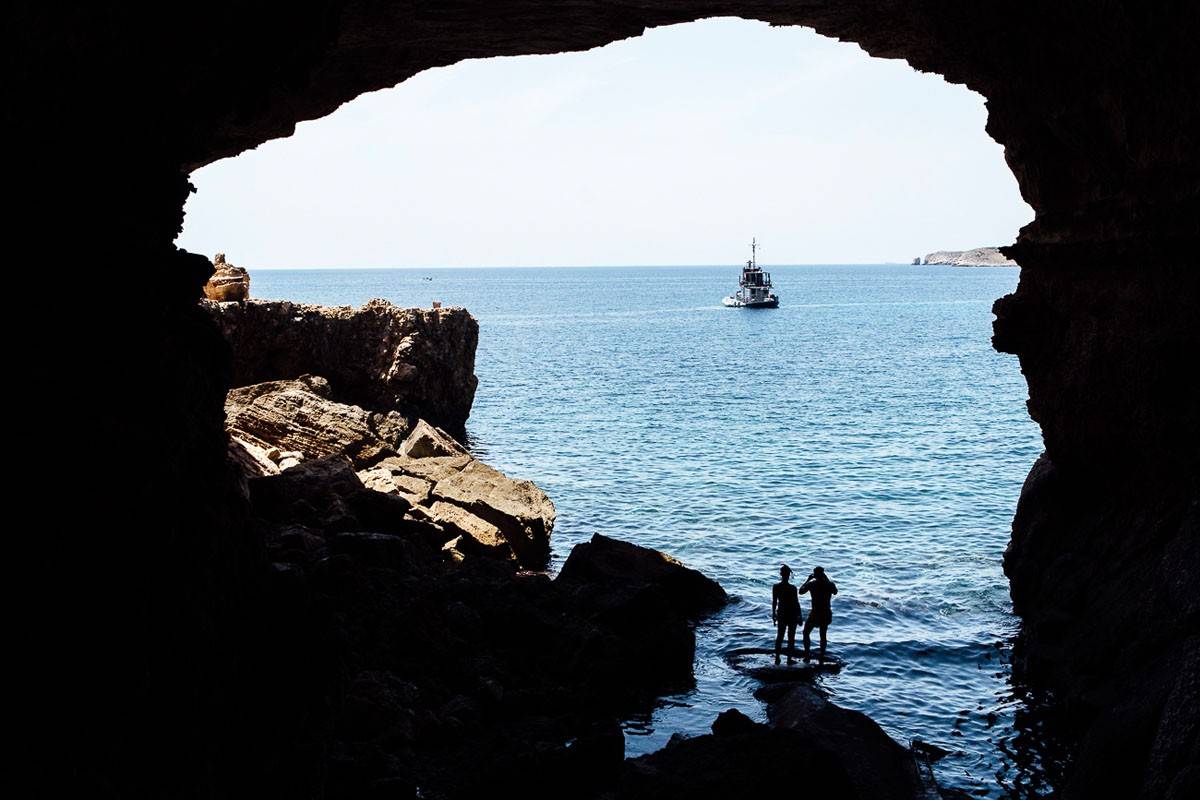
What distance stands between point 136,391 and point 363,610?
10072 millimetres

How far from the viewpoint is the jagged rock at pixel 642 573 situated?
23.4 m

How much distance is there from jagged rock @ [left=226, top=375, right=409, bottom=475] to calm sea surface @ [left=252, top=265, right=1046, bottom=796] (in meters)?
7.06

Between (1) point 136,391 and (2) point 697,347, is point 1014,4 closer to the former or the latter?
(1) point 136,391

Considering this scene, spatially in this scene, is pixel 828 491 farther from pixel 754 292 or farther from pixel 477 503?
pixel 754 292

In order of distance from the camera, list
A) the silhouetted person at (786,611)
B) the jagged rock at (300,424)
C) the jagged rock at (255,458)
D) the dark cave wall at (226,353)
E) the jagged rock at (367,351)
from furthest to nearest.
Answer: the jagged rock at (367,351)
the jagged rock at (300,424)
the jagged rock at (255,458)
the silhouetted person at (786,611)
the dark cave wall at (226,353)

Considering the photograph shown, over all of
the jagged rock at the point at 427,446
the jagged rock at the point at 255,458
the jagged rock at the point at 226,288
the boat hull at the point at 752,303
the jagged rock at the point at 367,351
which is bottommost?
the jagged rock at the point at 427,446

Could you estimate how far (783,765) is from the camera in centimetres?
1291

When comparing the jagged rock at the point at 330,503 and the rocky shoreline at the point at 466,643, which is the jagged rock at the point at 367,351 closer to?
the rocky shoreline at the point at 466,643

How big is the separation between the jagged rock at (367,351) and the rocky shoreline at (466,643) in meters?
7.37

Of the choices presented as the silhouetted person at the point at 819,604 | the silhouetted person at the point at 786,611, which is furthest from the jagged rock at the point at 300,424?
the silhouetted person at the point at 819,604

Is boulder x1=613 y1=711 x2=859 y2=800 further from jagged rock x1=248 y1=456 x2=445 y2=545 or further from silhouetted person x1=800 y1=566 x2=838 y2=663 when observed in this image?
jagged rock x1=248 y1=456 x2=445 y2=545

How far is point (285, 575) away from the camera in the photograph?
11.3 metres

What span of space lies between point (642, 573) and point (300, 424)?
14.2 metres

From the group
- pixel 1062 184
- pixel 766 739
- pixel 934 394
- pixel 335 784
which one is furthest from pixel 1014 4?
pixel 934 394
